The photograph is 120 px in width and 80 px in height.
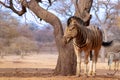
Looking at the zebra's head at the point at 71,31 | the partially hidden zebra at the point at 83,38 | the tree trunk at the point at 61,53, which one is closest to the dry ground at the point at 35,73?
the tree trunk at the point at 61,53

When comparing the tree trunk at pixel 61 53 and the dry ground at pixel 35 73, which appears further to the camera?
the tree trunk at pixel 61 53

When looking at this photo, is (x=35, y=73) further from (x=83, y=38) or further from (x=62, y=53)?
(x=83, y=38)

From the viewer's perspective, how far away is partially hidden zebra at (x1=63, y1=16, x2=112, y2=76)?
924 cm

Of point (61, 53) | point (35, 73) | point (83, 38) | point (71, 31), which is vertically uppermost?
point (71, 31)

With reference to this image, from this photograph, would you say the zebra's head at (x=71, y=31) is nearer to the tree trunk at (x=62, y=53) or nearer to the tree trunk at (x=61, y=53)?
the tree trunk at (x=62, y=53)

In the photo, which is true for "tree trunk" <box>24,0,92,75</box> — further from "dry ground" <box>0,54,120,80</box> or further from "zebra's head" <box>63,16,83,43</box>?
"zebra's head" <box>63,16,83,43</box>

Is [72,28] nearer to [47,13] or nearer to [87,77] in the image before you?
[87,77]

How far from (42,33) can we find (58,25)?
246ft

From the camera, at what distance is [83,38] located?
9.50 metres

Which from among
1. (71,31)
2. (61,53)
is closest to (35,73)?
(61,53)

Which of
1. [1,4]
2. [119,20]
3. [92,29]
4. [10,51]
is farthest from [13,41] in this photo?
[92,29]

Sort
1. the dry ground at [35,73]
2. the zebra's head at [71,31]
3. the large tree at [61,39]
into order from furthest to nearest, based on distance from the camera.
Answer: the large tree at [61,39] → the dry ground at [35,73] → the zebra's head at [71,31]

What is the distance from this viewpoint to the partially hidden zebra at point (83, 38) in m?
9.24

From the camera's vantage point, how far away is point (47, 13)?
1267 cm
